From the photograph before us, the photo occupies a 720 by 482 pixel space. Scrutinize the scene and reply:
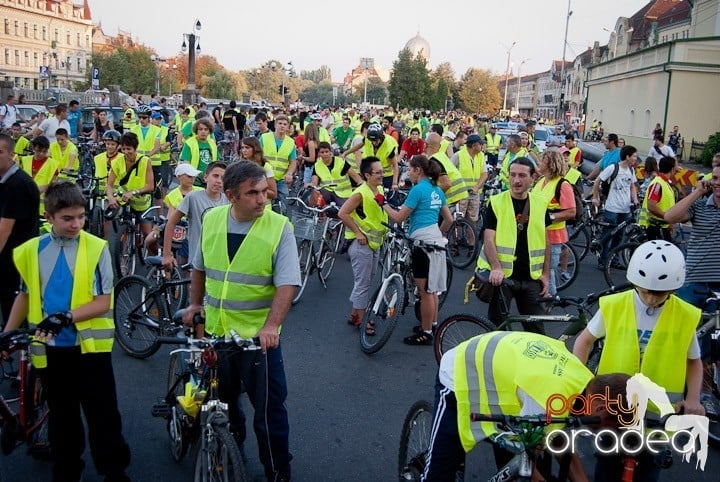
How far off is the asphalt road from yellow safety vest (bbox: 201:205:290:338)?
47.0 inches

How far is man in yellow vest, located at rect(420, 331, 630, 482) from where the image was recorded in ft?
9.65

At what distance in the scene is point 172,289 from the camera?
23.6ft

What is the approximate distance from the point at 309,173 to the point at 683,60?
2591 cm

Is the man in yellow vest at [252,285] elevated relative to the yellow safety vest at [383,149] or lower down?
lower down

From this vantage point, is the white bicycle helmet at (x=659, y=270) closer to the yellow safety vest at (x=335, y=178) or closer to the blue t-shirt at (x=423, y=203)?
the blue t-shirt at (x=423, y=203)

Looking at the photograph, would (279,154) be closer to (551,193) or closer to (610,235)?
(551,193)

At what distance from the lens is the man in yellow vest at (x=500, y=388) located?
2.94 m

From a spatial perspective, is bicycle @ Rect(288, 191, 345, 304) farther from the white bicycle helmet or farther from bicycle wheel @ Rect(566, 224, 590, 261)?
the white bicycle helmet

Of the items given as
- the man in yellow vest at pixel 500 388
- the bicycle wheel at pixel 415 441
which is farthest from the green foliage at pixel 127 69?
the man in yellow vest at pixel 500 388

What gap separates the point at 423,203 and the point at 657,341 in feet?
13.0

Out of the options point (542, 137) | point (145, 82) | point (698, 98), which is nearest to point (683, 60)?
point (698, 98)

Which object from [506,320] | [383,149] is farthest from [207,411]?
[383,149]

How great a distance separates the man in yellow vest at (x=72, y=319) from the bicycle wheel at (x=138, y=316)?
207 centimetres

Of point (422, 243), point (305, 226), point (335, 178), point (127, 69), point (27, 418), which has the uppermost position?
point (127, 69)
